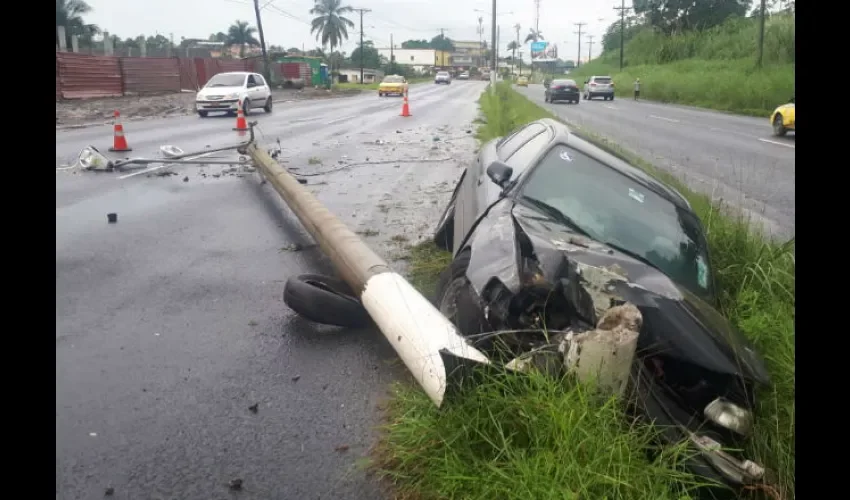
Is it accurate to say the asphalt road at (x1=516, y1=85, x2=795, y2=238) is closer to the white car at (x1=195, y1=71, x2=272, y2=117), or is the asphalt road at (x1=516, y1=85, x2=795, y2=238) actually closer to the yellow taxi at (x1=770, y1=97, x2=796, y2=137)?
the yellow taxi at (x1=770, y1=97, x2=796, y2=137)

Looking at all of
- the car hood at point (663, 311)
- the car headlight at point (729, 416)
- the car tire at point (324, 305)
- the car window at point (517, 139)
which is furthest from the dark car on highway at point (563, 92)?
the car headlight at point (729, 416)

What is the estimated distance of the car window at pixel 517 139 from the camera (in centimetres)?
604

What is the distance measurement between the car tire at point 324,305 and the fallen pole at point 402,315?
0.17 meters

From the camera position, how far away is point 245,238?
7328 millimetres

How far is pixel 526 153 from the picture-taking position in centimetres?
540

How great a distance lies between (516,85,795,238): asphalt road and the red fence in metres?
20.8

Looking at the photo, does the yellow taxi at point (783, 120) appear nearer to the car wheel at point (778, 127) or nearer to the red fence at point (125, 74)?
the car wheel at point (778, 127)

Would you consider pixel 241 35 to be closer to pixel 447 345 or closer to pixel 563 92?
pixel 563 92

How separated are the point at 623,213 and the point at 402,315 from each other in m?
1.57

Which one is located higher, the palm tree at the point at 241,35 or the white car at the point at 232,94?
the palm tree at the point at 241,35

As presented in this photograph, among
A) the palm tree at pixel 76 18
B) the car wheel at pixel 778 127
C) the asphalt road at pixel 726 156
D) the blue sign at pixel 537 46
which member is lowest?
the asphalt road at pixel 726 156

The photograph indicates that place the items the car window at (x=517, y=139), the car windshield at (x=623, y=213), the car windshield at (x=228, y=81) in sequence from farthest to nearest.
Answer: the car windshield at (x=228, y=81) → the car window at (x=517, y=139) → the car windshield at (x=623, y=213)

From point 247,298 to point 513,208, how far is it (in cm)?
232
